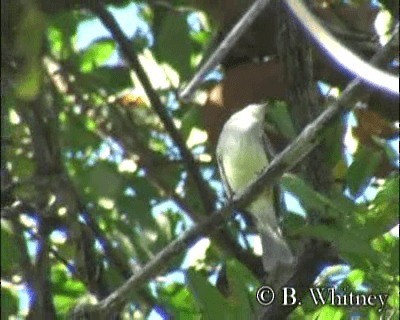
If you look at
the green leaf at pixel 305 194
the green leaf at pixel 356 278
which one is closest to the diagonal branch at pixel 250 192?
the green leaf at pixel 305 194

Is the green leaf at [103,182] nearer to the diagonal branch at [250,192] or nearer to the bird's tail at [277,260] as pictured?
the diagonal branch at [250,192]

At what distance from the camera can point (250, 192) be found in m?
1.95

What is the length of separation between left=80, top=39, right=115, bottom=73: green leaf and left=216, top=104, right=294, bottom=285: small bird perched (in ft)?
1.34

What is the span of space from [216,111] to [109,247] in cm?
55

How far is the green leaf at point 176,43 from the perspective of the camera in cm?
270

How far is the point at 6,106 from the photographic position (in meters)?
2.32

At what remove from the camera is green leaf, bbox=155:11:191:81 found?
270 centimetres

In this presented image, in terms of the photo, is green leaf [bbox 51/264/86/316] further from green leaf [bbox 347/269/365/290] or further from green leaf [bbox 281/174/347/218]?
green leaf [bbox 281/174/347/218]

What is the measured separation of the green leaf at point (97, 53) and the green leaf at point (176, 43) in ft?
0.76

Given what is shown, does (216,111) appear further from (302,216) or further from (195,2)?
(302,216)

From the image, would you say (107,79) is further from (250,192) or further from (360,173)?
(250,192)

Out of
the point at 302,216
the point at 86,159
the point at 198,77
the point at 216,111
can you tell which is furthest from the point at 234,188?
the point at 198,77

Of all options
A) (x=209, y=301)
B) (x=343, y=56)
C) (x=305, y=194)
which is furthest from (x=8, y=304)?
(x=343, y=56)

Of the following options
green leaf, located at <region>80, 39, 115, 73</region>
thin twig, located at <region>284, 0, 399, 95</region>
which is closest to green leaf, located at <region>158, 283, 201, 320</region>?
green leaf, located at <region>80, 39, 115, 73</region>
